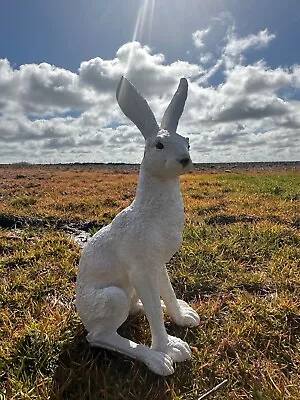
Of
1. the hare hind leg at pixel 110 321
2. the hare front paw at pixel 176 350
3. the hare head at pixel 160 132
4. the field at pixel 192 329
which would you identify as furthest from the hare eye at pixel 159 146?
the field at pixel 192 329

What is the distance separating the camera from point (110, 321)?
2.14 meters

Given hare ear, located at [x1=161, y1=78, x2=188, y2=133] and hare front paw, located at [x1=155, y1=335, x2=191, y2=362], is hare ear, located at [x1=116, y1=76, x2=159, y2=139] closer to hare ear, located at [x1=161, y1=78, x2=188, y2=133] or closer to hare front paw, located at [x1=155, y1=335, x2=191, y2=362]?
hare ear, located at [x1=161, y1=78, x2=188, y2=133]

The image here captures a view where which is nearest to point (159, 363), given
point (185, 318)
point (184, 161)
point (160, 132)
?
point (185, 318)

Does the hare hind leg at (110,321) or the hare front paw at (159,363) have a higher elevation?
the hare hind leg at (110,321)

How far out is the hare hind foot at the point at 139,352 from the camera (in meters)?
1.97

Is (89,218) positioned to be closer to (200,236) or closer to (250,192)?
(200,236)

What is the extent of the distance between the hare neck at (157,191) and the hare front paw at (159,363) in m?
0.83

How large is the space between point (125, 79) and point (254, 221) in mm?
3881

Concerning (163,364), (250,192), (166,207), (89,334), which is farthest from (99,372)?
(250,192)

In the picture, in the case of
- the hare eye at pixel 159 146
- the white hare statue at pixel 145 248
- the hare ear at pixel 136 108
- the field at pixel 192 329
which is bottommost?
the field at pixel 192 329

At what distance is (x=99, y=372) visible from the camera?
2.07 meters

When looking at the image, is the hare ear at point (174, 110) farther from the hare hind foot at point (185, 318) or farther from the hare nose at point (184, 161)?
the hare hind foot at point (185, 318)

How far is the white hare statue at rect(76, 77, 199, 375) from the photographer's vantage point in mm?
2027

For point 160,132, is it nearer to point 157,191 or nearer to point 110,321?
point 157,191
